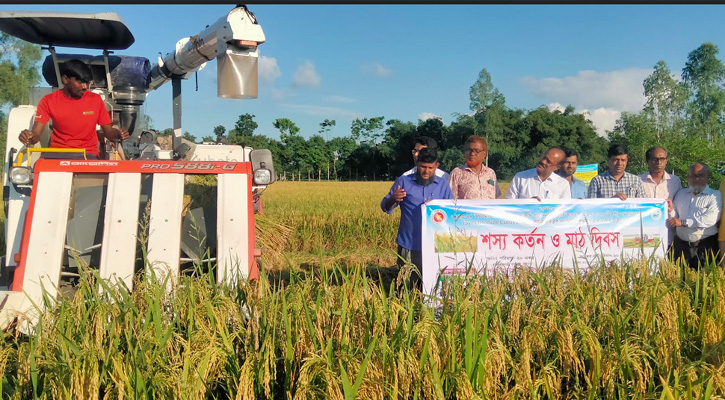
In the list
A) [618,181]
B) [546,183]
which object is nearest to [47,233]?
[546,183]

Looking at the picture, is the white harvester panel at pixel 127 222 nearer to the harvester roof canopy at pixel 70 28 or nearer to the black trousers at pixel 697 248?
the harvester roof canopy at pixel 70 28

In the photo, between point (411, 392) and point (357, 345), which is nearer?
point (411, 392)

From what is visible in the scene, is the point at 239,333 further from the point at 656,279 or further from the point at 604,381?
the point at 656,279

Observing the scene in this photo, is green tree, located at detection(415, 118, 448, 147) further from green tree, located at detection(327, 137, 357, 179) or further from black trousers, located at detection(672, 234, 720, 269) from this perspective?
black trousers, located at detection(672, 234, 720, 269)

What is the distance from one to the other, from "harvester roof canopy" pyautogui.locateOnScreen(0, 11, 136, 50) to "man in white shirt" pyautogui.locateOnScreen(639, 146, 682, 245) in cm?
557

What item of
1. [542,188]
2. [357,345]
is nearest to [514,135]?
[542,188]

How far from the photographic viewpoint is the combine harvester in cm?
391

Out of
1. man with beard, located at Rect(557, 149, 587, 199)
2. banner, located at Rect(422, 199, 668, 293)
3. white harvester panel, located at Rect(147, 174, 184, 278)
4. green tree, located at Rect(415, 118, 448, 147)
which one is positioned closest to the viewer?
white harvester panel, located at Rect(147, 174, 184, 278)

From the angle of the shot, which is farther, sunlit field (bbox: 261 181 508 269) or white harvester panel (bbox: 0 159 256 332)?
sunlit field (bbox: 261 181 508 269)

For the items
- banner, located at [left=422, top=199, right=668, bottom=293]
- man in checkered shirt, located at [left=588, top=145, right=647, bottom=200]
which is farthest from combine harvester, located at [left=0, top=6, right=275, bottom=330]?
man in checkered shirt, located at [left=588, top=145, right=647, bottom=200]

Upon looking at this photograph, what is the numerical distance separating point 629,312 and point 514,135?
186 feet

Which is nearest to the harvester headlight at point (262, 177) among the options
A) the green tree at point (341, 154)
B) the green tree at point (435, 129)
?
the green tree at point (435, 129)

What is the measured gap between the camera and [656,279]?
3635mm

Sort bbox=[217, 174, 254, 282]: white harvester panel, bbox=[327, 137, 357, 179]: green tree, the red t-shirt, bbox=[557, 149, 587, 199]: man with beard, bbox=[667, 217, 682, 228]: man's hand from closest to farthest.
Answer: bbox=[217, 174, 254, 282]: white harvester panel, the red t-shirt, bbox=[667, 217, 682, 228]: man's hand, bbox=[557, 149, 587, 199]: man with beard, bbox=[327, 137, 357, 179]: green tree
